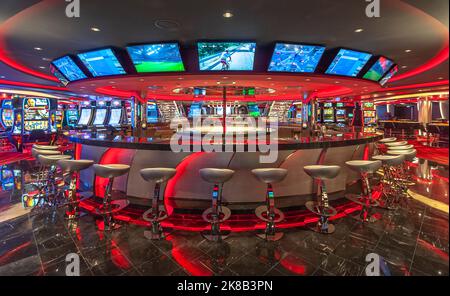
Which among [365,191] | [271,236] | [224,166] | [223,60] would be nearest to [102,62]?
[223,60]

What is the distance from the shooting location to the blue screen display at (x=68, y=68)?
5.35m

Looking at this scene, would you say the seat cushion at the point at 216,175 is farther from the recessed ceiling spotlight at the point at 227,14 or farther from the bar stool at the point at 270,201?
the recessed ceiling spotlight at the point at 227,14

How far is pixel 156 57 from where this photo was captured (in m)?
4.65

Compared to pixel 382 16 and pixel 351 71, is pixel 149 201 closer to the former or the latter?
pixel 382 16

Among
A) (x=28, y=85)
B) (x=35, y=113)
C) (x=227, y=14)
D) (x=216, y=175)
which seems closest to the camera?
(x=216, y=175)

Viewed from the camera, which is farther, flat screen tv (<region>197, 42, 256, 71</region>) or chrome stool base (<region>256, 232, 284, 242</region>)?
flat screen tv (<region>197, 42, 256, 71</region>)

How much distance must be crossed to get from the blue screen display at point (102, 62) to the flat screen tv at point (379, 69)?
6.49 m

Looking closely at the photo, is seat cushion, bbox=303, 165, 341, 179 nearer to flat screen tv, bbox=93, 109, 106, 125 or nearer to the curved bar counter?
the curved bar counter

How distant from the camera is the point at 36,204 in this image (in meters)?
3.76

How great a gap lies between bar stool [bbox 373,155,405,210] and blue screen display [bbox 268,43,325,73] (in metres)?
2.51

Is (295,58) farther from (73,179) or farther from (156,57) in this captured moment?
(73,179)

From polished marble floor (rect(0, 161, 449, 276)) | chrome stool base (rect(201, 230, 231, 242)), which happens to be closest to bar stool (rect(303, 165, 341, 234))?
polished marble floor (rect(0, 161, 449, 276))

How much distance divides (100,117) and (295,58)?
36.5 ft

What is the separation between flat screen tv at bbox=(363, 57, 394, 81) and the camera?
5.38 meters
